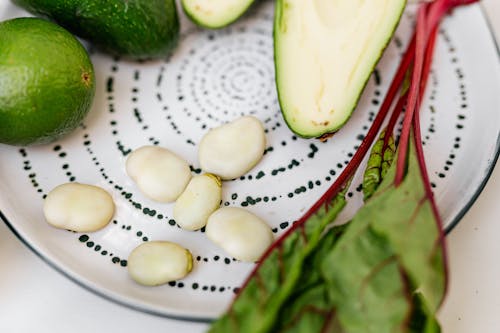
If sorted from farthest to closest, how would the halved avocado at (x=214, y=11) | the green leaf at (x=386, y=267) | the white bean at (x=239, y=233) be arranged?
the halved avocado at (x=214, y=11)
the white bean at (x=239, y=233)
the green leaf at (x=386, y=267)

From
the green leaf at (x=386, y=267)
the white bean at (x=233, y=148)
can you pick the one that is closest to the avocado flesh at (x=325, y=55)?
the white bean at (x=233, y=148)

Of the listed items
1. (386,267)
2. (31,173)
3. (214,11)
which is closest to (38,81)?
(31,173)

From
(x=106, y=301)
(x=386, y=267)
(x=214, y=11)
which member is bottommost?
(x=106, y=301)

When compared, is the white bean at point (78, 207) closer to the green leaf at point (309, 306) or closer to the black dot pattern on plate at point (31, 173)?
the black dot pattern on plate at point (31, 173)

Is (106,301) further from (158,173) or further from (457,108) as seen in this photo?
(457,108)

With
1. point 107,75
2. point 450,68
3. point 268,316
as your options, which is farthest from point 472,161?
point 107,75

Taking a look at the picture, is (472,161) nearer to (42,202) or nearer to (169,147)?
(169,147)
